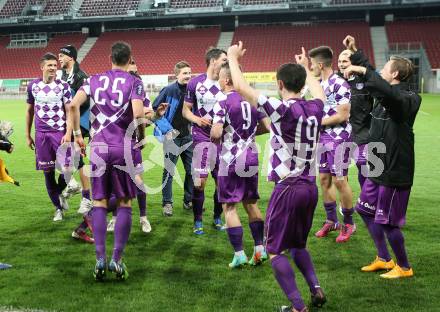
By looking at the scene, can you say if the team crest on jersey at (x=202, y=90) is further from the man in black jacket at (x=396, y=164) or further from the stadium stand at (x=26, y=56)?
the stadium stand at (x=26, y=56)

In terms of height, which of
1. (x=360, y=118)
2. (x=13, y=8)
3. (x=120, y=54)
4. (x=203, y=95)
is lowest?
(x=360, y=118)

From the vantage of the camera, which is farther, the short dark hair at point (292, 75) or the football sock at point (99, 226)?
the football sock at point (99, 226)

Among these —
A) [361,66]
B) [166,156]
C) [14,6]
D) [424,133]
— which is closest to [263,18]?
[14,6]

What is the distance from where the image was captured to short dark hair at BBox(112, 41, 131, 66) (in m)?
4.89

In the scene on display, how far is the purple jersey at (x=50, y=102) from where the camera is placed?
7.02m

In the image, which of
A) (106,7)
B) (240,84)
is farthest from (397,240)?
(106,7)

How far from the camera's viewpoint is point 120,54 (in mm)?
4887

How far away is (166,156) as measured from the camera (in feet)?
25.4

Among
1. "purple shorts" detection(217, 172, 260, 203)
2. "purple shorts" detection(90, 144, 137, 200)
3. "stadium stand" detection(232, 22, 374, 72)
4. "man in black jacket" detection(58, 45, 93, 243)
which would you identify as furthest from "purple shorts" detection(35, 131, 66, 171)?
"stadium stand" detection(232, 22, 374, 72)

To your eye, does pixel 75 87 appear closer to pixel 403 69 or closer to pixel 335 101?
pixel 335 101

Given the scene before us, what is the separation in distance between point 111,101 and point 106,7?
44.3 meters

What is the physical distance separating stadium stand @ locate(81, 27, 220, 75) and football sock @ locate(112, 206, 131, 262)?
120 feet

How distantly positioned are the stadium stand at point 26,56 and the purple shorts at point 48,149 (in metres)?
39.0

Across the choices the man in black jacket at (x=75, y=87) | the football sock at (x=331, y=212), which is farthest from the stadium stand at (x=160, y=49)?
the football sock at (x=331, y=212)
